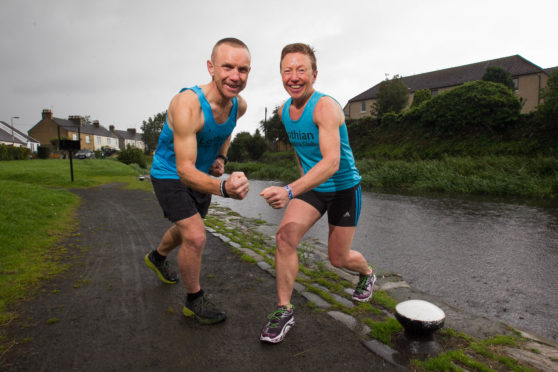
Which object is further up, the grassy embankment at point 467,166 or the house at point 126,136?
the house at point 126,136

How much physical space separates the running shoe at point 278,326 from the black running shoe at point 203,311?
0.50 metres

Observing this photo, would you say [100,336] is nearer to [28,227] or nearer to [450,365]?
[450,365]

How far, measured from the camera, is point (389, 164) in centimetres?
1998

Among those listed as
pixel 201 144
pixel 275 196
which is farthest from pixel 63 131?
pixel 275 196

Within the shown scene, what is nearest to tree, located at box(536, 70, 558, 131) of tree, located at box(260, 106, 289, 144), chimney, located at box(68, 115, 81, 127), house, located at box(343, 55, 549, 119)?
house, located at box(343, 55, 549, 119)

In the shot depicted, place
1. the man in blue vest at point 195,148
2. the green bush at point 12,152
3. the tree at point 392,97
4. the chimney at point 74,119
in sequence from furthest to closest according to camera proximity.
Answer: the chimney at point 74,119 → the tree at point 392,97 → the green bush at point 12,152 → the man in blue vest at point 195,148

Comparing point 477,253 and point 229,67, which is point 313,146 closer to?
point 229,67

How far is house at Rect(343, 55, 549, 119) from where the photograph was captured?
3966 centimetres

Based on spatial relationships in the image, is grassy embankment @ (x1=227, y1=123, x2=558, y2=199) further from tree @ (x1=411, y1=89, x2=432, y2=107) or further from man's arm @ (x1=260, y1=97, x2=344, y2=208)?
man's arm @ (x1=260, y1=97, x2=344, y2=208)

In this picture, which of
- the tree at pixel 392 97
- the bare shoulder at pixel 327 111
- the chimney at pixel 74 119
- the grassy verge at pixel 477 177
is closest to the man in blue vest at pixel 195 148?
the bare shoulder at pixel 327 111

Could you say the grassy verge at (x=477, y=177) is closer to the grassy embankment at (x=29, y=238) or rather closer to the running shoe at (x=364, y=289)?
the running shoe at (x=364, y=289)

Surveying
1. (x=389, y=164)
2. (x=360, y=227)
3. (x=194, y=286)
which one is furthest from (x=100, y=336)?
(x=389, y=164)

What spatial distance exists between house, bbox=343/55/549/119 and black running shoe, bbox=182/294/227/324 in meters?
37.4

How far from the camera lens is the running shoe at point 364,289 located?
3447 mm
